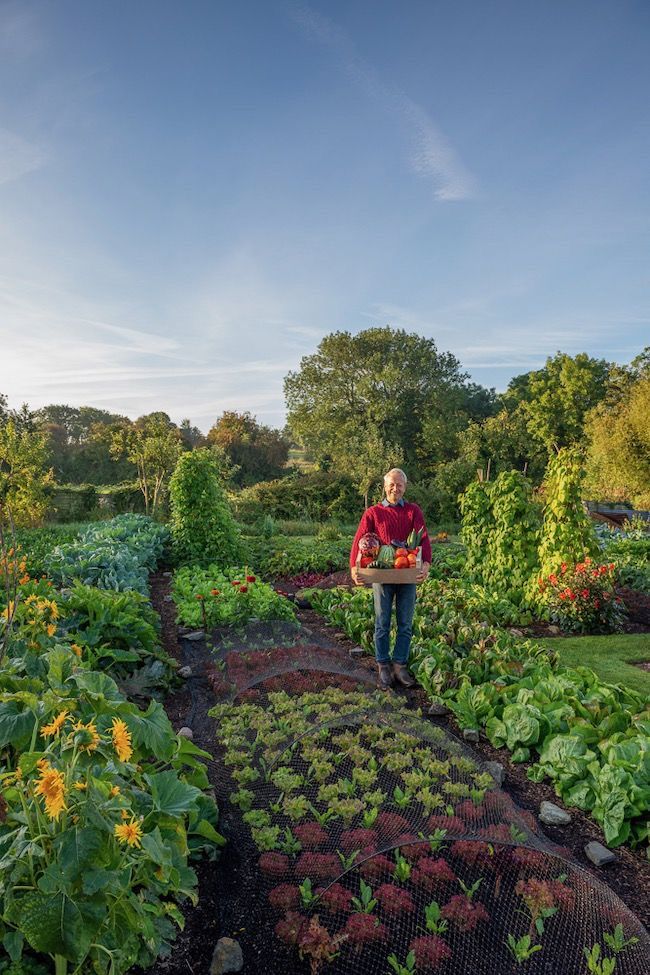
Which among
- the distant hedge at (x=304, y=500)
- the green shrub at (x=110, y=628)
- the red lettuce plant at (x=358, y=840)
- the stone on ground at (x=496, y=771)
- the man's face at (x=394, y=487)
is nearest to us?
the red lettuce plant at (x=358, y=840)

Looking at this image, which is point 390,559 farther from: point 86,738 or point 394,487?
point 86,738

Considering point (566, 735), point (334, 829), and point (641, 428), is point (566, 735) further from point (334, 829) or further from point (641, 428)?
point (641, 428)

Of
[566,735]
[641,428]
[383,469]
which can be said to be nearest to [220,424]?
[383,469]

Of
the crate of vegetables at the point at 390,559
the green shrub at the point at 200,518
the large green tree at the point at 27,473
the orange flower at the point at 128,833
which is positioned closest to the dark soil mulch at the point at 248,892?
the orange flower at the point at 128,833

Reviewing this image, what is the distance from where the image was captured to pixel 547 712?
131 inches

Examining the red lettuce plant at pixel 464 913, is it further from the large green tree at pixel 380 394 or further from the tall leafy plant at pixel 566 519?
the large green tree at pixel 380 394

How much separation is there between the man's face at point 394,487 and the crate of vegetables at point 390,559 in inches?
11.5

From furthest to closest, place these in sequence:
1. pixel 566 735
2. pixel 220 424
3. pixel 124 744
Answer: pixel 220 424
pixel 566 735
pixel 124 744

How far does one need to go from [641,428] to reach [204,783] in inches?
695

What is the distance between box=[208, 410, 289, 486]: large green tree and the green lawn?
59.3ft

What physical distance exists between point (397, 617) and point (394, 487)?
998 mm

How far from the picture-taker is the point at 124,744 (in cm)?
156

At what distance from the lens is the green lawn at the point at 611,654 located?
458cm

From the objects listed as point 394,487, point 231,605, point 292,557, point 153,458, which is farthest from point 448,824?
point 153,458
